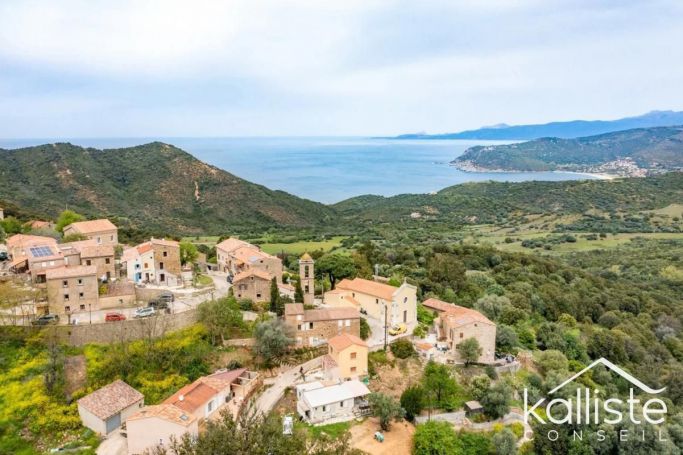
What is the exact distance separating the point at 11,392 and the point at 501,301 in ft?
121

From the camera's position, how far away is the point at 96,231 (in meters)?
41.9

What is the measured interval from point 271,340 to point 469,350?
12876 mm

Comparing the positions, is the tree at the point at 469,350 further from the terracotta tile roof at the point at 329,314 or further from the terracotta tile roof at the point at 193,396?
the terracotta tile roof at the point at 193,396

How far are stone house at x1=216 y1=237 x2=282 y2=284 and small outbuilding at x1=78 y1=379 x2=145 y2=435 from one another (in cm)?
1297

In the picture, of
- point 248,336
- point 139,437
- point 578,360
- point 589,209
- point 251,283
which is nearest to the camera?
point 139,437

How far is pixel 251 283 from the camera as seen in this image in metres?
33.1

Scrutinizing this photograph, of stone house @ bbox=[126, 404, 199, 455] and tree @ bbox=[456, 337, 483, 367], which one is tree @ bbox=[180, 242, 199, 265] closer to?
stone house @ bbox=[126, 404, 199, 455]

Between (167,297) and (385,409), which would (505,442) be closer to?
(385,409)

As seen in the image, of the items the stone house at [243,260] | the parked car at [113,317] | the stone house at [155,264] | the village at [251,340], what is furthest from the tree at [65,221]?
the parked car at [113,317]

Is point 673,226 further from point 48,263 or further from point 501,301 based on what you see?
point 48,263

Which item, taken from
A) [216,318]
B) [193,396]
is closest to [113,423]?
[193,396]

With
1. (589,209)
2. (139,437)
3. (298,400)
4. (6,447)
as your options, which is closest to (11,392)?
(6,447)

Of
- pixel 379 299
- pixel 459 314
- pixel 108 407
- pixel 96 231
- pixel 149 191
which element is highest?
pixel 96 231

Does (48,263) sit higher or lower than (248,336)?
higher
